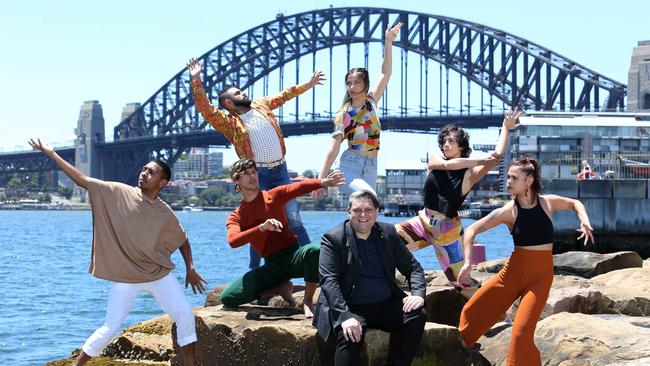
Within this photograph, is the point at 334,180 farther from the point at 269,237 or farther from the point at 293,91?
the point at 293,91

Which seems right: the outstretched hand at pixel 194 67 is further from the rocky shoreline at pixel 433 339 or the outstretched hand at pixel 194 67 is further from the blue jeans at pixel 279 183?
the rocky shoreline at pixel 433 339

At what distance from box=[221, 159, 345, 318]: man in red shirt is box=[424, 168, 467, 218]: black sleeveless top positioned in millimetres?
587

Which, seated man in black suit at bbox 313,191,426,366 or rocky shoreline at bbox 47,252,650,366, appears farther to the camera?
rocky shoreline at bbox 47,252,650,366

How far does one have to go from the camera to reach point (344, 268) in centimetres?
544

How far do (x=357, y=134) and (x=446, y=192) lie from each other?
72 centimetres

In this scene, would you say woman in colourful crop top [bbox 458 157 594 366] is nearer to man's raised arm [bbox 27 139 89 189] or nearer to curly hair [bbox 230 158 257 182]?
curly hair [bbox 230 158 257 182]

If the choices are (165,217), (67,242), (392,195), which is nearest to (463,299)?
(165,217)

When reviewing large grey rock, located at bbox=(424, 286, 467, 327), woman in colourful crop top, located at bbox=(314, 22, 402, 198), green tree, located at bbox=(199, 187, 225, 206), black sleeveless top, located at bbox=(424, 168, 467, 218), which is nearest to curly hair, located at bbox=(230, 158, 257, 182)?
woman in colourful crop top, located at bbox=(314, 22, 402, 198)

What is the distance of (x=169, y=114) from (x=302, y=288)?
97.4 m

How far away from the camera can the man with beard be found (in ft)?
23.0

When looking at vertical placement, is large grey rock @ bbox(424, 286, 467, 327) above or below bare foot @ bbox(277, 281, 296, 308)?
below

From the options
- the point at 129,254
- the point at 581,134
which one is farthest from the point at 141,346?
the point at 581,134

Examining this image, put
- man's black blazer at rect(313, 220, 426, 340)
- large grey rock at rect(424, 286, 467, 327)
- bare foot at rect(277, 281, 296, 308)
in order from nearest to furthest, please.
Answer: man's black blazer at rect(313, 220, 426, 340), bare foot at rect(277, 281, 296, 308), large grey rock at rect(424, 286, 467, 327)

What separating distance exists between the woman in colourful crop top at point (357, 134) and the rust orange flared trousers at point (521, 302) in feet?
3.44
